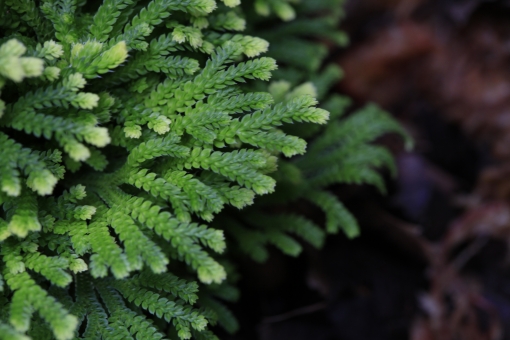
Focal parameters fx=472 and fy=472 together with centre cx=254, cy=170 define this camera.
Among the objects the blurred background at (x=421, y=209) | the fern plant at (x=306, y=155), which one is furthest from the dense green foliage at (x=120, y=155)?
the blurred background at (x=421, y=209)

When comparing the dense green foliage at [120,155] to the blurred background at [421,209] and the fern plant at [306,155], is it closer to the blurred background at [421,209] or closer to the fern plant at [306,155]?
the fern plant at [306,155]

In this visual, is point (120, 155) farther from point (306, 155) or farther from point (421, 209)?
point (421, 209)

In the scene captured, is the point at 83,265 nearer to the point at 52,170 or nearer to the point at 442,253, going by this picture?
the point at 52,170

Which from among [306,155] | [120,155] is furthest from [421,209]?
[120,155]

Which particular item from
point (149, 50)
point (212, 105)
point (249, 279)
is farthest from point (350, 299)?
point (149, 50)

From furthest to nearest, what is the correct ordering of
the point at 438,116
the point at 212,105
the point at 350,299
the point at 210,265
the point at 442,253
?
the point at 438,116 → the point at 442,253 → the point at 350,299 → the point at 212,105 → the point at 210,265
